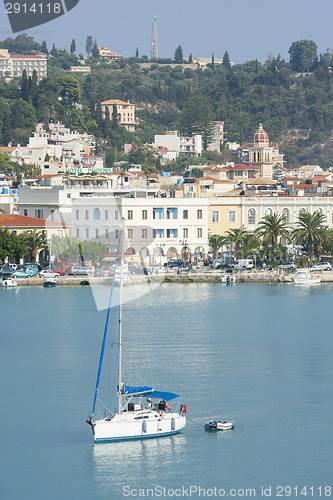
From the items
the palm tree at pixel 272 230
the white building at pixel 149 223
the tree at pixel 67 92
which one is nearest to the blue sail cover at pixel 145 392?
the palm tree at pixel 272 230

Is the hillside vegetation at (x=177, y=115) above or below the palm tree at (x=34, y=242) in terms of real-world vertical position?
above

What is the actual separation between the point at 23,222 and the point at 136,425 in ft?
140

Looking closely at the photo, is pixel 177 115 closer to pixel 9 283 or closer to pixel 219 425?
pixel 9 283

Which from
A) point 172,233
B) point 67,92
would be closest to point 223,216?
point 172,233

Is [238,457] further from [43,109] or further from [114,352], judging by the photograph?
[43,109]

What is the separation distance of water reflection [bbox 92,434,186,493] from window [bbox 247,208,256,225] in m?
46.8

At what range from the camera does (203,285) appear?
6356 cm

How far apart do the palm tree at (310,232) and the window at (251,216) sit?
5.29m

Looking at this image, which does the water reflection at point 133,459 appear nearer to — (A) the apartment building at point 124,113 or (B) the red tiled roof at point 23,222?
(B) the red tiled roof at point 23,222

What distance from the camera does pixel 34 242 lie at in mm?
67938

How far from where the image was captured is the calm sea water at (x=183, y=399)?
88.1 feet

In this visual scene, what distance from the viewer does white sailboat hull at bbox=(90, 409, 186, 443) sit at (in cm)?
2842

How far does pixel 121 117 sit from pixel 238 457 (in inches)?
5652

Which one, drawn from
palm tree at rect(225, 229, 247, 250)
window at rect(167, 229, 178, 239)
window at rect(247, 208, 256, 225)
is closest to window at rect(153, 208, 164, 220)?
window at rect(167, 229, 178, 239)
